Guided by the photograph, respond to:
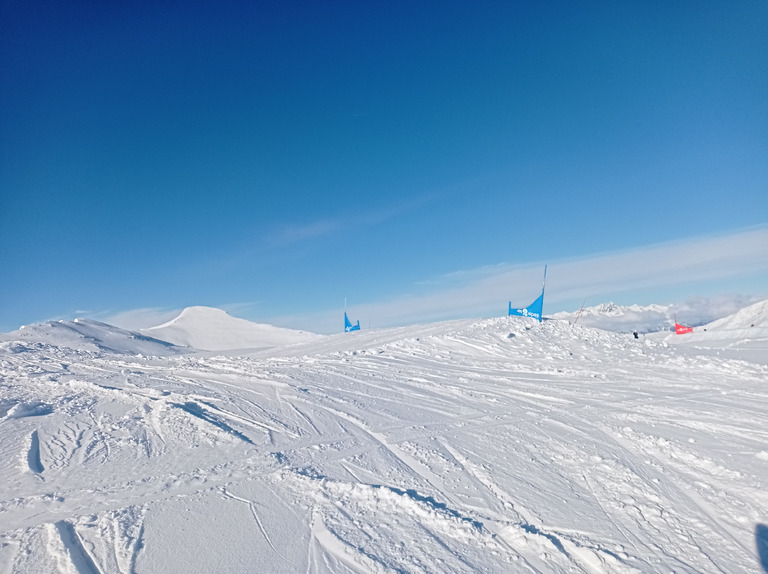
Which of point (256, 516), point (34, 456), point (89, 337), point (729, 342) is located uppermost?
point (89, 337)

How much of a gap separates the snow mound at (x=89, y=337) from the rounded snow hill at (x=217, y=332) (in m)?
5.69

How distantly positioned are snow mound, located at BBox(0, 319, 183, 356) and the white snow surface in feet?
53.2

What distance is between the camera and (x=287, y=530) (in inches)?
170

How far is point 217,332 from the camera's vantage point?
4169cm

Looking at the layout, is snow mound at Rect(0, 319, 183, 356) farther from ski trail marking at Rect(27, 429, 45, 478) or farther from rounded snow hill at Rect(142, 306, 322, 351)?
ski trail marking at Rect(27, 429, 45, 478)

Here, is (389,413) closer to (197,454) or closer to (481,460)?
(481,460)

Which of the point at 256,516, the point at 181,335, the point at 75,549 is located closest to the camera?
the point at 75,549

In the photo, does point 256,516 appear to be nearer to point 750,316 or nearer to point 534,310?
point 534,310

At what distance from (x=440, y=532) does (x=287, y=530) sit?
142cm

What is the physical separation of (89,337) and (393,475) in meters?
29.0

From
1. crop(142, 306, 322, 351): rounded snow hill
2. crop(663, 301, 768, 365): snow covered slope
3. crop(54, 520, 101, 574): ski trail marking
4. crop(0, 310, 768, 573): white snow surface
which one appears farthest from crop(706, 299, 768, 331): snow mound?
crop(54, 520, 101, 574): ski trail marking

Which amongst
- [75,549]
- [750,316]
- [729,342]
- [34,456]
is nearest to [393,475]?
[75,549]

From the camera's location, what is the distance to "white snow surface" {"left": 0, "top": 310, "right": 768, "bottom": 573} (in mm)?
3941

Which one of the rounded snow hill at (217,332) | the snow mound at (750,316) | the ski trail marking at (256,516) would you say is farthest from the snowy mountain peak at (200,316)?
the snow mound at (750,316)
